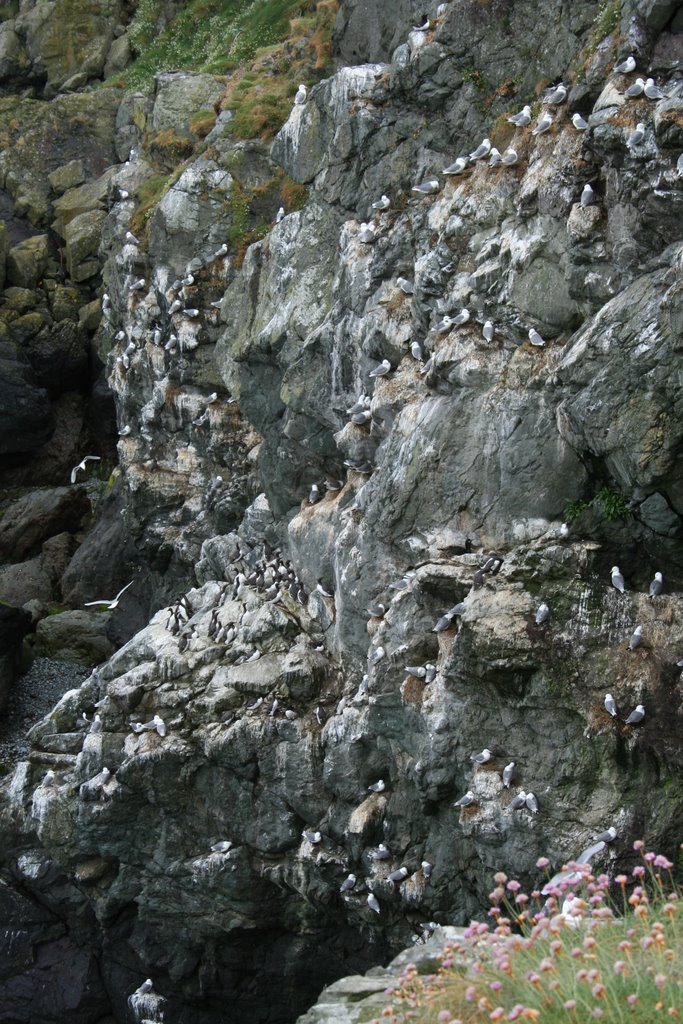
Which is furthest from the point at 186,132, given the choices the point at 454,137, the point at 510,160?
the point at 510,160

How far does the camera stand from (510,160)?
20.9 meters

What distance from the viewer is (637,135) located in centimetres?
1777

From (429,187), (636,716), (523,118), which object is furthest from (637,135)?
(636,716)

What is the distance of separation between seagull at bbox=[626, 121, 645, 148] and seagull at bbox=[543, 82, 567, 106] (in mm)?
2482

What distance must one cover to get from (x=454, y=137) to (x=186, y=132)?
1781 centimetres

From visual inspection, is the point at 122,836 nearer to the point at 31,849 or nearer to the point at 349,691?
the point at 31,849

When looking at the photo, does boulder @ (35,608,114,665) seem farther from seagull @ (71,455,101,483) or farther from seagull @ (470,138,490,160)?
seagull @ (470,138,490,160)

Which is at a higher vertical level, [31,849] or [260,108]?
[260,108]

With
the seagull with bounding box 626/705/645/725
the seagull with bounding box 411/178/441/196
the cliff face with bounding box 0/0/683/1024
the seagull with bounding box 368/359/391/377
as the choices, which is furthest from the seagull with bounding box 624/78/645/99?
the seagull with bounding box 626/705/645/725

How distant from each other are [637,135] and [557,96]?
9.03ft

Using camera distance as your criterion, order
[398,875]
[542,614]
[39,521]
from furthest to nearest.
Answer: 1. [39,521]
2. [398,875]
3. [542,614]

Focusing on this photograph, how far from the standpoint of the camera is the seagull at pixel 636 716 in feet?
55.8

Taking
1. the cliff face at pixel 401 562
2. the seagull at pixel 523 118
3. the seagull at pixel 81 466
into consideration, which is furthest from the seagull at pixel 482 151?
the seagull at pixel 81 466

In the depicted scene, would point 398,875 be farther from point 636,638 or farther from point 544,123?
point 544,123
